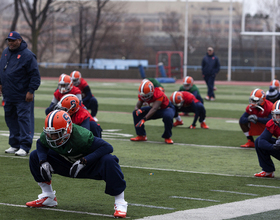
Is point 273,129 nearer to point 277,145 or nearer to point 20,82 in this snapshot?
point 277,145

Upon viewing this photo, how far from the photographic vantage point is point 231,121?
15.4 metres

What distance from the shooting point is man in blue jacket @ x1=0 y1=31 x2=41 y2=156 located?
885 centimetres

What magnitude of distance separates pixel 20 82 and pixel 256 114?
14.3 feet

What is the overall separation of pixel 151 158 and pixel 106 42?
192ft

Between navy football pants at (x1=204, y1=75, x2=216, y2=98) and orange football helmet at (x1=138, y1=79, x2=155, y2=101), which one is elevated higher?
orange football helmet at (x1=138, y1=79, x2=155, y2=101)

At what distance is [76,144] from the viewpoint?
548 centimetres

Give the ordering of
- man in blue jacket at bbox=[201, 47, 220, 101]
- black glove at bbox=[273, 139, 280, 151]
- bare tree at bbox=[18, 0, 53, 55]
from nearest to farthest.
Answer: black glove at bbox=[273, 139, 280, 151] < man in blue jacket at bbox=[201, 47, 220, 101] < bare tree at bbox=[18, 0, 53, 55]

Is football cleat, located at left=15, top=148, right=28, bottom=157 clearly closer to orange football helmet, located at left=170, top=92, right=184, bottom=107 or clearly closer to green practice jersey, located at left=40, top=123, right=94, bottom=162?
green practice jersey, located at left=40, top=123, right=94, bottom=162

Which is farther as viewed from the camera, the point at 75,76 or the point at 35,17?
the point at 35,17

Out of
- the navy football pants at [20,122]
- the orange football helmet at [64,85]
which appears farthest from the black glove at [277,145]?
the orange football helmet at [64,85]

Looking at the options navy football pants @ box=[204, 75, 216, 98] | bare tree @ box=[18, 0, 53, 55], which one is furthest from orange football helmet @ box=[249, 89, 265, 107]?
bare tree @ box=[18, 0, 53, 55]

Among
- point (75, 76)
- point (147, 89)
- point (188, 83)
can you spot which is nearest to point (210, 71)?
point (188, 83)

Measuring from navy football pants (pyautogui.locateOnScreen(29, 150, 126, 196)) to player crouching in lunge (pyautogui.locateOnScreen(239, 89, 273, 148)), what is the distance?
4.93 meters

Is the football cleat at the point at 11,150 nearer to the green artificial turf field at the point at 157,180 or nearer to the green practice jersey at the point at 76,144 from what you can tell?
the green artificial turf field at the point at 157,180
